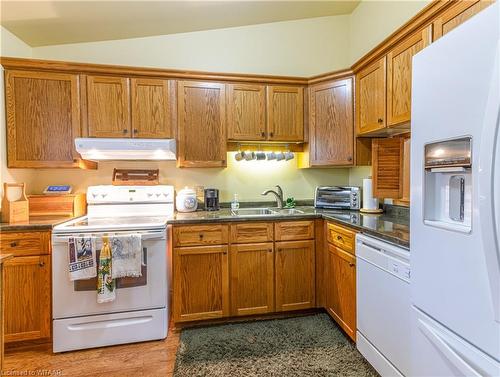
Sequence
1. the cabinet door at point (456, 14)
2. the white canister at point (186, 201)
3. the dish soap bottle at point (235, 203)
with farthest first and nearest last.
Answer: the dish soap bottle at point (235, 203) → the white canister at point (186, 201) → the cabinet door at point (456, 14)

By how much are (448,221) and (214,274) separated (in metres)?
1.69

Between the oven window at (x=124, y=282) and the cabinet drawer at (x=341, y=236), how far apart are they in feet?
4.78

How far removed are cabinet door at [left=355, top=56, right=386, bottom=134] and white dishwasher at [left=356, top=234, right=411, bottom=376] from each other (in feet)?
3.19

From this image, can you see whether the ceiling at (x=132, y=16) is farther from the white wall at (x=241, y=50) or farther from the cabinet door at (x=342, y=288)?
the cabinet door at (x=342, y=288)

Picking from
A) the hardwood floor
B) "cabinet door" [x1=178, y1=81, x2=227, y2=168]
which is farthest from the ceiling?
the hardwood floor

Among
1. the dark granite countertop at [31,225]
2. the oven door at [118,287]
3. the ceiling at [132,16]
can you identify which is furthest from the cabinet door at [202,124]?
the dark granite countertop at [31,225]

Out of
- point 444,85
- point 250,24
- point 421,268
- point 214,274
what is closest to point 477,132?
point 444,85

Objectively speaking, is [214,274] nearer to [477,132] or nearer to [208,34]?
[477,132]

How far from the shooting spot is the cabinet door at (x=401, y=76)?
170 centimetres

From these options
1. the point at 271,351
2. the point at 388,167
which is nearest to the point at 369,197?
the point at 388,167

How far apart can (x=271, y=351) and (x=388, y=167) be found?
66.2 inches

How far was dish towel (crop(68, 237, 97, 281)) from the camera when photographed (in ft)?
6.17

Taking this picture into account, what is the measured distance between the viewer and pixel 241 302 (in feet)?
7.46

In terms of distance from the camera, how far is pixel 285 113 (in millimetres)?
2688
